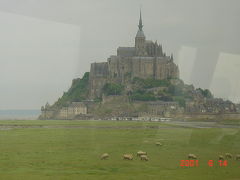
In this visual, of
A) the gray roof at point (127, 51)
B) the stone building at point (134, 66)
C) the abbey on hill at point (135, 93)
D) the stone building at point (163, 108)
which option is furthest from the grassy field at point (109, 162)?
the gray roof at point (127, 51)

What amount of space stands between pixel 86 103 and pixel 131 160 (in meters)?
111

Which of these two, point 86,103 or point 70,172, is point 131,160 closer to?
point 70,172

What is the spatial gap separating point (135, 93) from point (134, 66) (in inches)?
442

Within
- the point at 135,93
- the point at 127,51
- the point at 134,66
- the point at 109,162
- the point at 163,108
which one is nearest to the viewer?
the point at 109,162

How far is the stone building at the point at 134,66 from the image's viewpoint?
14425cm

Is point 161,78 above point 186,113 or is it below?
above

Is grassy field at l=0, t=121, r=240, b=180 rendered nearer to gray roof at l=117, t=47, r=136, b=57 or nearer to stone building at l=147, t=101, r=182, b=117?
stone building at l=147, t=101, r=182, b=117

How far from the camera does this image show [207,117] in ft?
398

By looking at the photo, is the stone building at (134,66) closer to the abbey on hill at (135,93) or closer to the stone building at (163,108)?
the abbey on hill at (135,93)

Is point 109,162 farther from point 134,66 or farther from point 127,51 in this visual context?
point 127,51

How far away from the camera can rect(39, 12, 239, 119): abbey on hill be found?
4970 inches

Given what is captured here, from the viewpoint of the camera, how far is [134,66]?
5728 inches

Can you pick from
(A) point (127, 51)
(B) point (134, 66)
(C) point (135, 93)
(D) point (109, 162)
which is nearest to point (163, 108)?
(C) point (135, 93)

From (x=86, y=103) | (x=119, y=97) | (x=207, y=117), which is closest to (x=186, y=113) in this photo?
(x=207, y=117)
